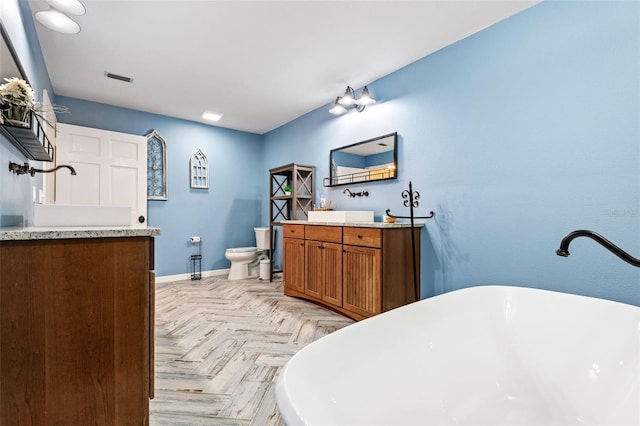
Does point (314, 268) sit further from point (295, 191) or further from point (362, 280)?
point (295, 191)

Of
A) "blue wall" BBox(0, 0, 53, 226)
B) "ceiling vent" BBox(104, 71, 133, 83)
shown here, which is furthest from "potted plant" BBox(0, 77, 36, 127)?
"ceiling vent" BBox(104, 71, 133, 83)

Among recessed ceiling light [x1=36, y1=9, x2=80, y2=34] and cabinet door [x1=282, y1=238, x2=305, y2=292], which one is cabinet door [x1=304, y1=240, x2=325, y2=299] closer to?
cabinet door [x1=282, y1=238, x2=305, y2=292]

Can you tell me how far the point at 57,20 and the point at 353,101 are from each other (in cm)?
251

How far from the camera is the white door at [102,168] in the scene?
343cm

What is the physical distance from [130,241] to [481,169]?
96.5 inches

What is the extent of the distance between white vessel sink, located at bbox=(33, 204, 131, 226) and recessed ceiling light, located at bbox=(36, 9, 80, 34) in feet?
4.73

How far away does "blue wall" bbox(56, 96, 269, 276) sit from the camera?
159 inches

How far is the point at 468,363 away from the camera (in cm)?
141

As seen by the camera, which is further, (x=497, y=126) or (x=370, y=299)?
(x=370, y=299)

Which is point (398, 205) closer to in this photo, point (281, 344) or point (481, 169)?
point (481, 169)

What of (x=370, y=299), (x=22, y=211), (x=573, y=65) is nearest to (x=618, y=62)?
(x=573, y=65)

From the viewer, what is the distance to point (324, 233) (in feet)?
10.2

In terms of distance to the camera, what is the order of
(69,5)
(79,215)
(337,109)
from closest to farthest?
(79,215)
(69,5)
(337,109)

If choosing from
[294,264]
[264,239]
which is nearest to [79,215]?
[294,264]
